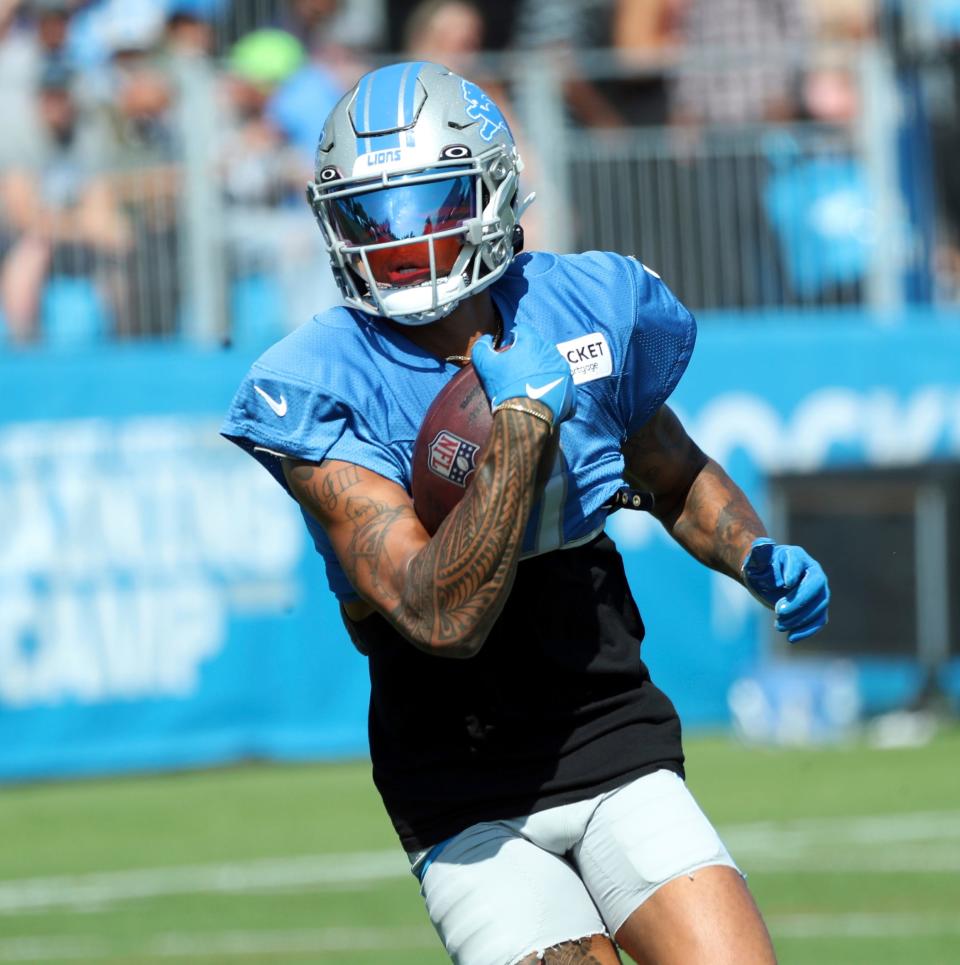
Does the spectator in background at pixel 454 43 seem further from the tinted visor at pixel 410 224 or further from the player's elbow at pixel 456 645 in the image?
the player's elbow at pixel 456 645

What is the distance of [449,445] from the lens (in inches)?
151

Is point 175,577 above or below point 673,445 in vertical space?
below

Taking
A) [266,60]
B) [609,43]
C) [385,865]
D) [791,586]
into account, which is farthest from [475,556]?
[609,43]

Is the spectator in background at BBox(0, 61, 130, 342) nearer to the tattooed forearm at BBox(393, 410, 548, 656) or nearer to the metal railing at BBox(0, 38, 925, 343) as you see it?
the metal railing at BBox(0, 38, 925, 343)

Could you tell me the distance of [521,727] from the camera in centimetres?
398

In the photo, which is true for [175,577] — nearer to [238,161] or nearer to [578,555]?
[238,161]

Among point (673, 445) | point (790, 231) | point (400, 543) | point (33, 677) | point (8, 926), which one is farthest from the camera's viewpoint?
point (790, 231)

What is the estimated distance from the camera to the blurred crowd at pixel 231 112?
1142cm

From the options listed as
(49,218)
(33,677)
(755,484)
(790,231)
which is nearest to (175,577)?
(33,677)

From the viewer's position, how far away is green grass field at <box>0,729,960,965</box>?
7223 millimetres

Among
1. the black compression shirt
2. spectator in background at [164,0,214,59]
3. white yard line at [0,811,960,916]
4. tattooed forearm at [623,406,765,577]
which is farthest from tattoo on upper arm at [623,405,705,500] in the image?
spectator in background at [164,0,214,59]

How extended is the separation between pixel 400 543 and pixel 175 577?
24.7 ft

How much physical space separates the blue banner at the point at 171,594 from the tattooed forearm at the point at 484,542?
24.8 ft

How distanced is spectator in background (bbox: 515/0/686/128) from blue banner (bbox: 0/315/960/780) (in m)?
1.62
